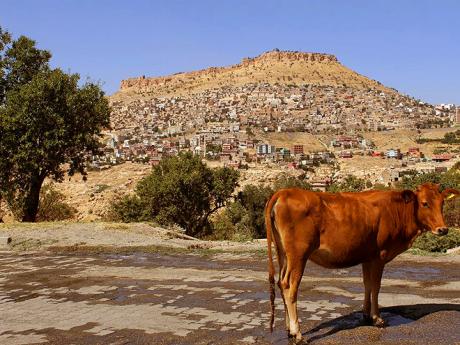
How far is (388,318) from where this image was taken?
7.97 meters

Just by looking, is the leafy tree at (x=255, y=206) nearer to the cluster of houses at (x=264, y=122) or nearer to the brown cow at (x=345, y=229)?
the brown cow at (x=345, y=229)

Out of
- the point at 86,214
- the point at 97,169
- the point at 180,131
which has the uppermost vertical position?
the point at 180,131

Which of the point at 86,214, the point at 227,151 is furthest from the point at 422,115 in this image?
the point at 86,214

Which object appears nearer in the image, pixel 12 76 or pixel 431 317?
pixel 431 317

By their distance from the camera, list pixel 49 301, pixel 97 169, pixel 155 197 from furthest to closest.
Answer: pixel 97 169, pixel 155 197, pixel 49 301

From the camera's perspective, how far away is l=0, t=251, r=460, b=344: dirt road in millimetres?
7473

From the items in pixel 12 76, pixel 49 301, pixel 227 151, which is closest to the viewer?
pixel 49 301

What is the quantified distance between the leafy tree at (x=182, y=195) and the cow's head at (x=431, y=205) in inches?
1271

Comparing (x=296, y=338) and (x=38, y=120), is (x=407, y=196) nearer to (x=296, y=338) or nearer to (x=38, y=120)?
(x=296, y=338)

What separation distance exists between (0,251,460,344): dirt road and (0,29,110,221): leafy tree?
13192 mm

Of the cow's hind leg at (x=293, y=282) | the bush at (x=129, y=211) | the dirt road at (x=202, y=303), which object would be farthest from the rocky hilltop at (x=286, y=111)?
the cow's hind leg at (x=293, y=282)

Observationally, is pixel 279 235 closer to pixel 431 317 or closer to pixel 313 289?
pixel 431 317

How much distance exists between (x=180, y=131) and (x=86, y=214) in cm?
9203

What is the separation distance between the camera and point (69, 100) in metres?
27.7
